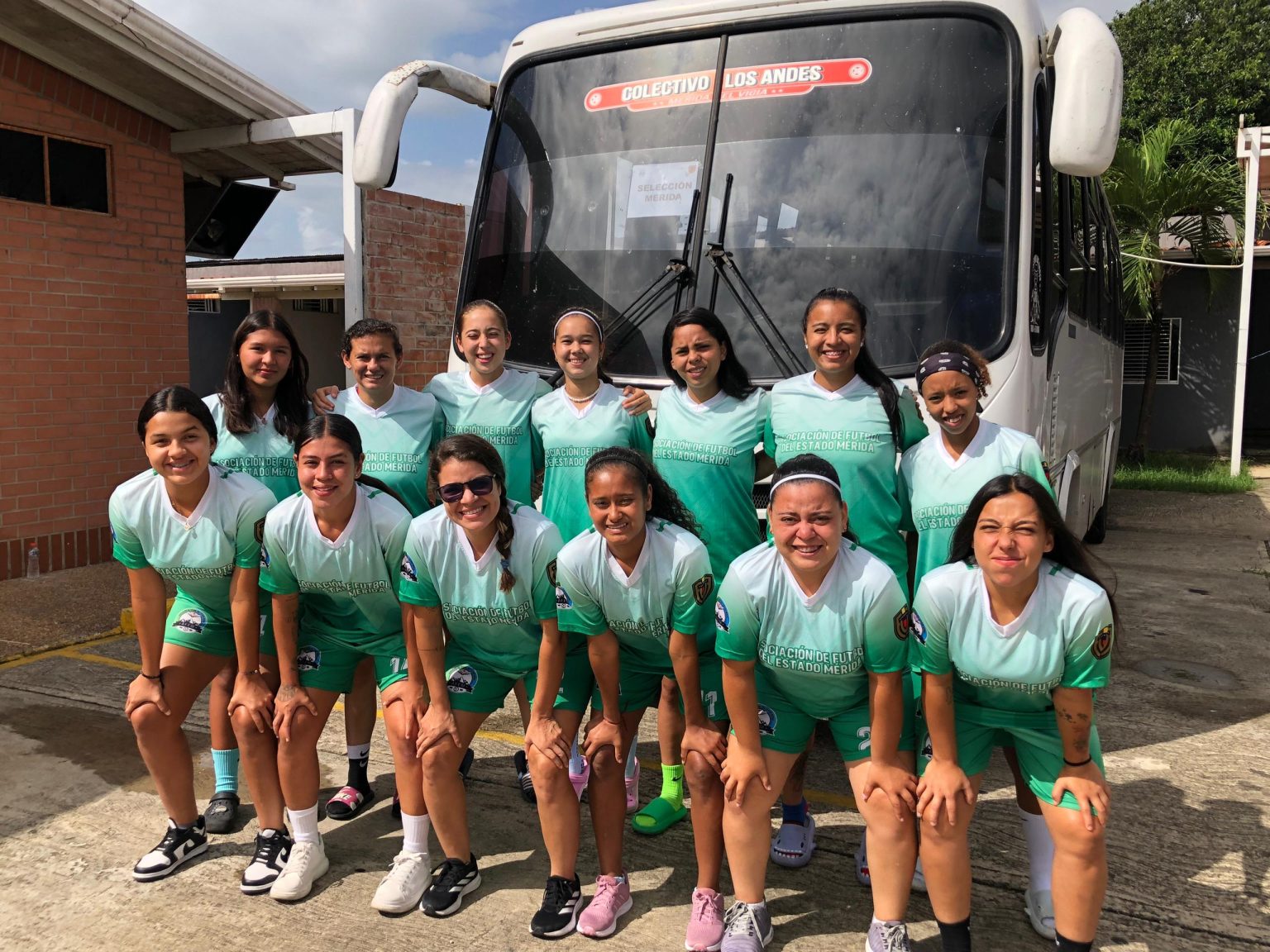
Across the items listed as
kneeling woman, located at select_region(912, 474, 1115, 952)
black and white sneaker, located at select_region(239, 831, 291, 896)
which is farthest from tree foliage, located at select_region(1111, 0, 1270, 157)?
black and white sneaker, located at select_region(239, 831, 291, 896)

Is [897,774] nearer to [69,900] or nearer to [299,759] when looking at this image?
[299,759]

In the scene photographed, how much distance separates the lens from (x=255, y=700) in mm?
3422

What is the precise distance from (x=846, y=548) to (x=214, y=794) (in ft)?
8.10

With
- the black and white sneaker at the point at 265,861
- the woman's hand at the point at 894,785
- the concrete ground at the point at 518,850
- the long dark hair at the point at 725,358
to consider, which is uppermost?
the long dark hair at the point at 725,358

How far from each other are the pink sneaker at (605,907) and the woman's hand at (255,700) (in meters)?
1.19

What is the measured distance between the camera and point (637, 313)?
4305mm

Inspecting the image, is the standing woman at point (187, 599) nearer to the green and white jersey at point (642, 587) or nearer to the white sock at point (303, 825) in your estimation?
the white sock at point (303, 825)

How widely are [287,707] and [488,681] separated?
0.66m

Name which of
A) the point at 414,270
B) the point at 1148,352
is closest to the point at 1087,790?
the point at 414,270

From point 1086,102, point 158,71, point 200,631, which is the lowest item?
point 200,631

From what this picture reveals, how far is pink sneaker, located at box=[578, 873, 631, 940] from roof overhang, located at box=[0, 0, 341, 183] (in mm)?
5658

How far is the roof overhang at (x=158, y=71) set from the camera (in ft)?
20.2

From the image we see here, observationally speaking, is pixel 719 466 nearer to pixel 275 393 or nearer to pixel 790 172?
pixel 790 172

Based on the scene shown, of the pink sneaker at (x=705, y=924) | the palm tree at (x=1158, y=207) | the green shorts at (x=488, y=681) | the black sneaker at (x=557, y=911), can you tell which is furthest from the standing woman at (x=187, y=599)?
the palm tree at (x=1158, y=207)
